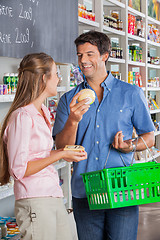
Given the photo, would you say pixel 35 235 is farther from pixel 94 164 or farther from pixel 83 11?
pixel 83 11

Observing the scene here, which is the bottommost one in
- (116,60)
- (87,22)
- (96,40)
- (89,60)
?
→ (89,60)

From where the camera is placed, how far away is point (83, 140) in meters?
2.39

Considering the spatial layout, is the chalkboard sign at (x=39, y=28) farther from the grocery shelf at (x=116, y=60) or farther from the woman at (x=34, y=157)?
the grocery shelf at (x=116, y=60)

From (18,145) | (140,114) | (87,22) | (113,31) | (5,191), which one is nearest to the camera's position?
(18,145)

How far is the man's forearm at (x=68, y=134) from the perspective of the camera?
7.36 ft

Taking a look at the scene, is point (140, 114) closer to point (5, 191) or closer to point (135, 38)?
point (5, 191)

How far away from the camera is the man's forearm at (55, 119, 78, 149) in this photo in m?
2.24

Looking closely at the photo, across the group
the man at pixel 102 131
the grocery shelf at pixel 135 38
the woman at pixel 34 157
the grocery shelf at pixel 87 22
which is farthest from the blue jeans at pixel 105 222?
the grocery shelf at pixel 135 38

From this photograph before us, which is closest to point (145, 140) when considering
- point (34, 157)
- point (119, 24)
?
point (34, 157)

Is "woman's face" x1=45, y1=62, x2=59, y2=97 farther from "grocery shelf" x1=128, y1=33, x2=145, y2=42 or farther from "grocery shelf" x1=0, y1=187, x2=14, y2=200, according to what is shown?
"grocery shelf" x1=128, y1=33, x2=145, y2=42

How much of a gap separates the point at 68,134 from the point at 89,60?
1.53 ft

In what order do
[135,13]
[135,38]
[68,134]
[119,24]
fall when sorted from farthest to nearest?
1. [135,13]
2. [135,38]
3. [119,24]
4. [68,134]

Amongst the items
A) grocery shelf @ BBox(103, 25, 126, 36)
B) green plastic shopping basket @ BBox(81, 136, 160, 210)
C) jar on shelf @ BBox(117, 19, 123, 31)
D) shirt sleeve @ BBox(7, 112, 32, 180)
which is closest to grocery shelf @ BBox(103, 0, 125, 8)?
jar on shelf @ BBox(117, 19, 123, 31)

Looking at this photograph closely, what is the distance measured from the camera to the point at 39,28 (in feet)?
11.4
